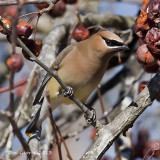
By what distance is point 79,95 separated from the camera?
308 centimetres

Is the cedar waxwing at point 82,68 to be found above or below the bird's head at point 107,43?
below

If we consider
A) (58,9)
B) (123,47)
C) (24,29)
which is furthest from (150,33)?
(58,9)

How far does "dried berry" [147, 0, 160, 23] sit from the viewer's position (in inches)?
87.6

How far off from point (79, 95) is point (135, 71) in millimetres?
1402

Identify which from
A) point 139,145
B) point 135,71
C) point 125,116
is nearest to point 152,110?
point 135,71

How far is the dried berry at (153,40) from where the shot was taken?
223cm

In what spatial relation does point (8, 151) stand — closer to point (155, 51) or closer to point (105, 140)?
point (105, 140)

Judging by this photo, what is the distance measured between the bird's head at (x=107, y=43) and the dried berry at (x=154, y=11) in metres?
0.37

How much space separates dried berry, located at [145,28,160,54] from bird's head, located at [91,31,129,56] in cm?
31

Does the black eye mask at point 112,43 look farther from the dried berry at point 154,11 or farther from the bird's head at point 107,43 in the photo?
the dried berry at point 154,11

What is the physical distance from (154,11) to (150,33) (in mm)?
134

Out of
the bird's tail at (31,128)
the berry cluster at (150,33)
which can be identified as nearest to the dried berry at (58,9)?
the bird's tail at (31,128)

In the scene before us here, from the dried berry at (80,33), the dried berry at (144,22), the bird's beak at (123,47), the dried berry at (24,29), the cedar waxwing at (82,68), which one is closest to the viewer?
the dried berry at (24,29)

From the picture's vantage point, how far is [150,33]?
2.27m
